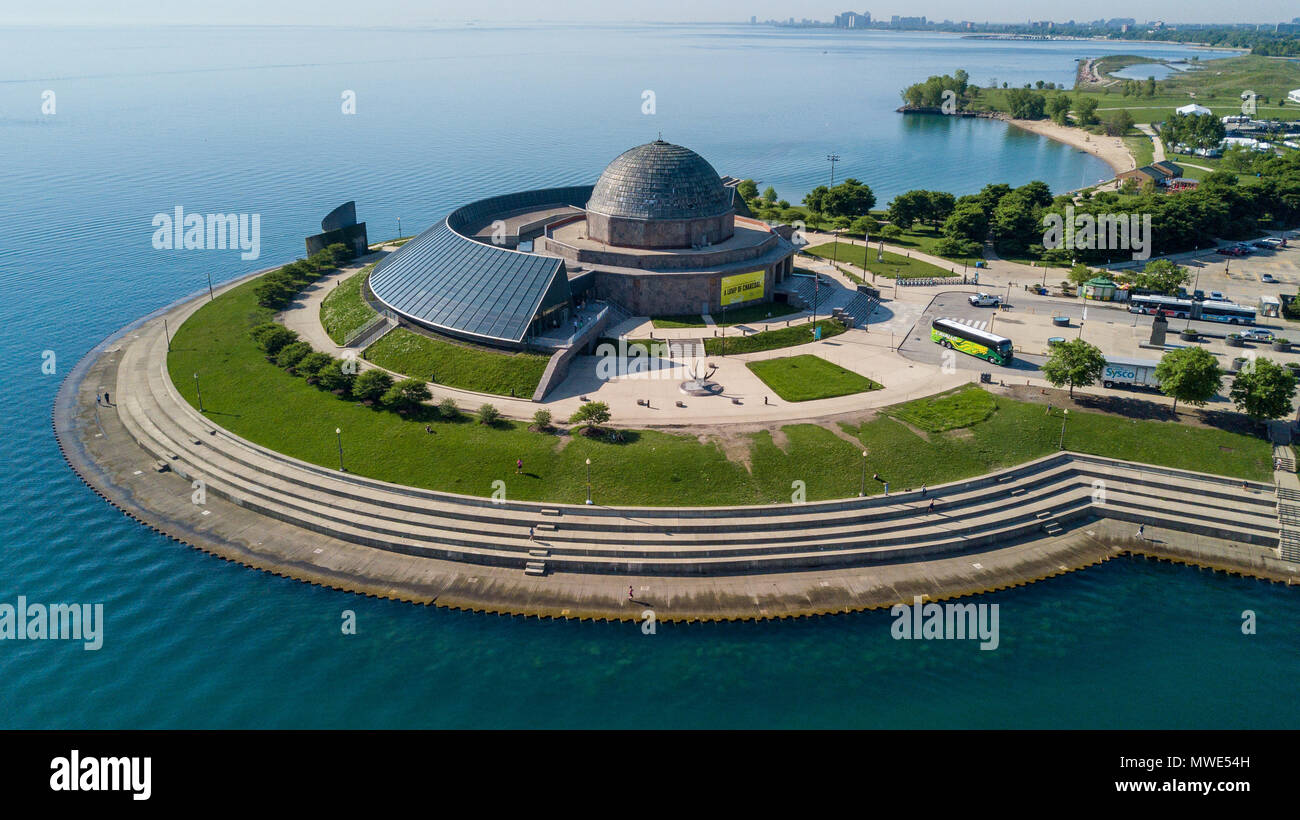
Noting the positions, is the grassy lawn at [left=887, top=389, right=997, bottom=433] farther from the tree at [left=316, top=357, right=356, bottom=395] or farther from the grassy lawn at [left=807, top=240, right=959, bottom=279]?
the tree at [left=316, top=357, right=356, bottom=395]

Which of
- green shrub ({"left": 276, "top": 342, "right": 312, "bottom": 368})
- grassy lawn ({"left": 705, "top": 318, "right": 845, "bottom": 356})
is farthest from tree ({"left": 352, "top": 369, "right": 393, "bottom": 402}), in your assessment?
grassy lawn ({"left": 705, "top": 318, "right": 845, "bottom": 356})

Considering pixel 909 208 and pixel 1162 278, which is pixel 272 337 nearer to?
pixel 909 208

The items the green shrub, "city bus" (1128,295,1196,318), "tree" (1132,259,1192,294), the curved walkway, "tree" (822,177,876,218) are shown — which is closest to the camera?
the curved walkway

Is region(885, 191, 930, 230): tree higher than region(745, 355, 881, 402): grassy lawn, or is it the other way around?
region(885, 191, 930, 230): tree

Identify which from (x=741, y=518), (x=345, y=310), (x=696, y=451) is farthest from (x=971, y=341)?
(x=345, y=310)

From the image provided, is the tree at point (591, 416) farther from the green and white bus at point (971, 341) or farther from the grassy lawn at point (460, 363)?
the green and white bus at point (971, 341)

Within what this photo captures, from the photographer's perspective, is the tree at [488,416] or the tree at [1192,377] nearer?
the tree at [488,416]

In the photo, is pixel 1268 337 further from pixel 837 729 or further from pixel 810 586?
pixel 837 729

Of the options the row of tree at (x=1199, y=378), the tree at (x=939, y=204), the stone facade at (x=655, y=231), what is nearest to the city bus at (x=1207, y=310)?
the row of tree at (x=1199, y=378)
